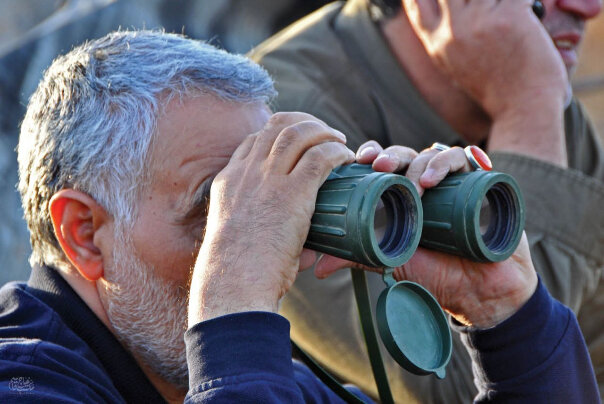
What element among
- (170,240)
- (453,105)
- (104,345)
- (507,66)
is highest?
(170,240)

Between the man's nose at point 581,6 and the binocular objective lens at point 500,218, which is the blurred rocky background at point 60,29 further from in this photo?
the binocular objective lens at point 500,218

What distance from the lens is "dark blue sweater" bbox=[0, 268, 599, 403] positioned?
1459 mm

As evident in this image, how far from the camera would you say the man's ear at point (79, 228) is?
1847 mm

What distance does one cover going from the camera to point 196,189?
1.83 meters

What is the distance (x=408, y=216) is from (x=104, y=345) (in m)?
0.67

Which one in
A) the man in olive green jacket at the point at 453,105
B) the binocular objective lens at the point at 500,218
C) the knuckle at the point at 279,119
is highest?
the knuckle at the point at 279,119

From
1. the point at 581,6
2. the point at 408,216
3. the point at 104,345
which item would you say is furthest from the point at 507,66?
the point at 104,345

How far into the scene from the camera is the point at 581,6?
3061mm

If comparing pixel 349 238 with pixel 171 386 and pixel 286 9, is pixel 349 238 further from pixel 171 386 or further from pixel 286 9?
pixel 286 9

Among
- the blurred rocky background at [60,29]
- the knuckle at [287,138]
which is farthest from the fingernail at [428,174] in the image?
the blurred rocky background at [60,29]

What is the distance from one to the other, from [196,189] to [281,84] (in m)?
1.03

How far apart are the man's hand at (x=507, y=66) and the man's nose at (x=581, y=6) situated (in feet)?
0.92

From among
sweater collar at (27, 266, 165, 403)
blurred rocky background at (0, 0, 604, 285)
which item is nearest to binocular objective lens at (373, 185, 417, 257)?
sweater collar at (27, 266, 165, 403)

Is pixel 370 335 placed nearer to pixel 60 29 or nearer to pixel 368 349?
pixel 368 349
